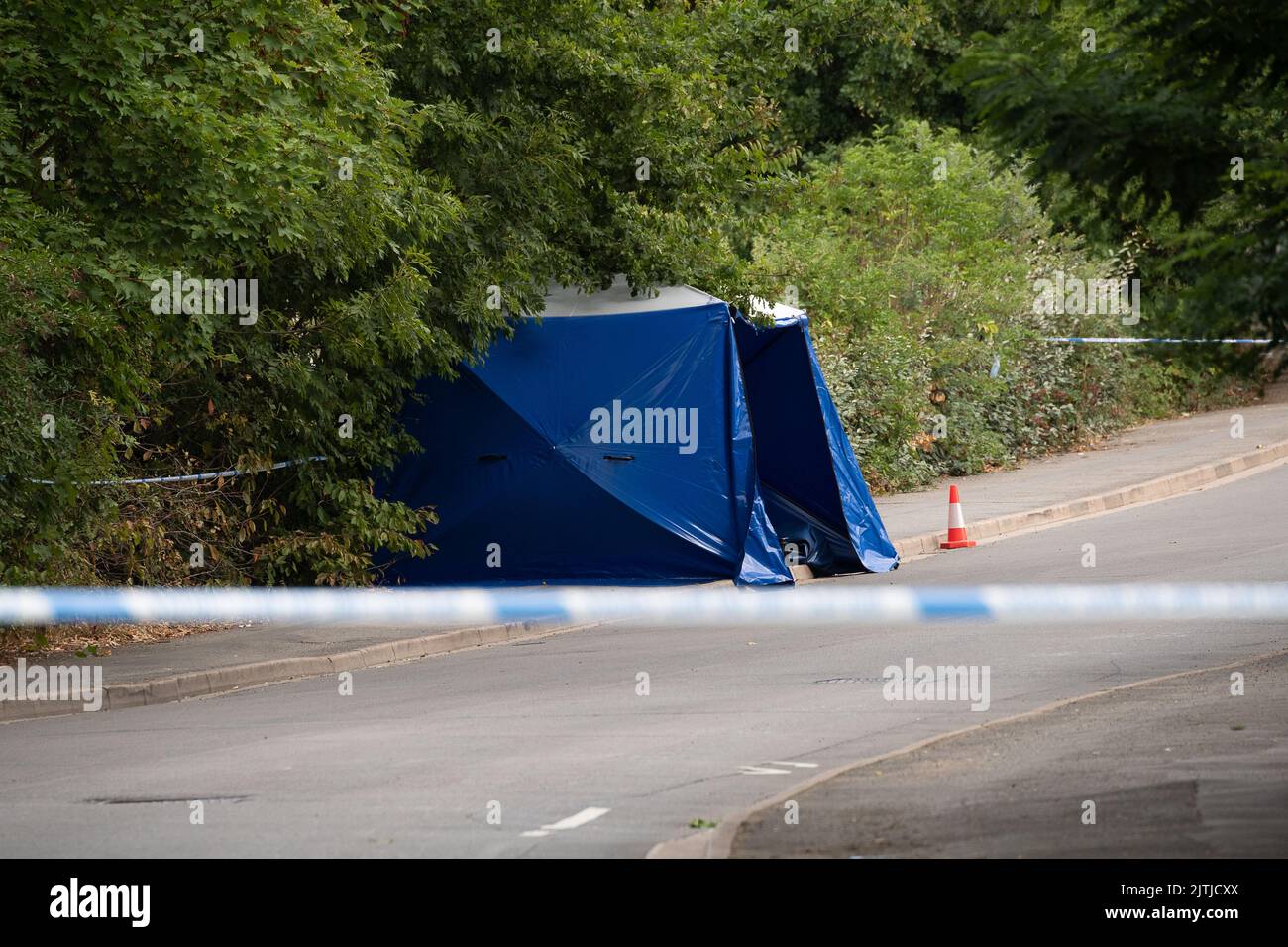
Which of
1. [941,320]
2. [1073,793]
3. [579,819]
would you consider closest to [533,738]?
[579,819]

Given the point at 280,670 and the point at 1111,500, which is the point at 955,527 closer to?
the point at 1111,500

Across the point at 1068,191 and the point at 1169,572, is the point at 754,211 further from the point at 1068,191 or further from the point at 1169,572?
the point at 1068,191

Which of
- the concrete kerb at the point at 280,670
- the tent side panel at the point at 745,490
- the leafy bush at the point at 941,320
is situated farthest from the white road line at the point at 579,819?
the leafy bush at the point at 941,320

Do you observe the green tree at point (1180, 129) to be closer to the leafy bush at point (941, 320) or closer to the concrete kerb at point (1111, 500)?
the concrete kerb at point (1111, 500)

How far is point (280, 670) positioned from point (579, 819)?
6292 millimetres

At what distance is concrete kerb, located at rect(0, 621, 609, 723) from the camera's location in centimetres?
1241

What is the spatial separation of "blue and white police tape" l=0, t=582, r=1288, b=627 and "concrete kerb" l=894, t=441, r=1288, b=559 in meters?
3.10

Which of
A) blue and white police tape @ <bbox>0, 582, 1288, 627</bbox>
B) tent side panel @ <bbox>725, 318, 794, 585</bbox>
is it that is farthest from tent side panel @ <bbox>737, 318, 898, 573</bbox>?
blue and white police tape @ <bbox>0, 582, 1288, 627</bbox>

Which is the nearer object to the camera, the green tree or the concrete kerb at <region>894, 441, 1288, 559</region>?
the green tree

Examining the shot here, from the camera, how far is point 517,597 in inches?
668

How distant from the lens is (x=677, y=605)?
16.5m

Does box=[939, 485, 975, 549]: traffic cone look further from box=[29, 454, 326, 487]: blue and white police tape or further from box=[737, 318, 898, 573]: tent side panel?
box=[29, 454, 326, 487]: blue and white police tape

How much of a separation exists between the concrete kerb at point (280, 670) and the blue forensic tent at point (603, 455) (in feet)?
6.68

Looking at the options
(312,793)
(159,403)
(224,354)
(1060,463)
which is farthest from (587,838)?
(1060,463)
